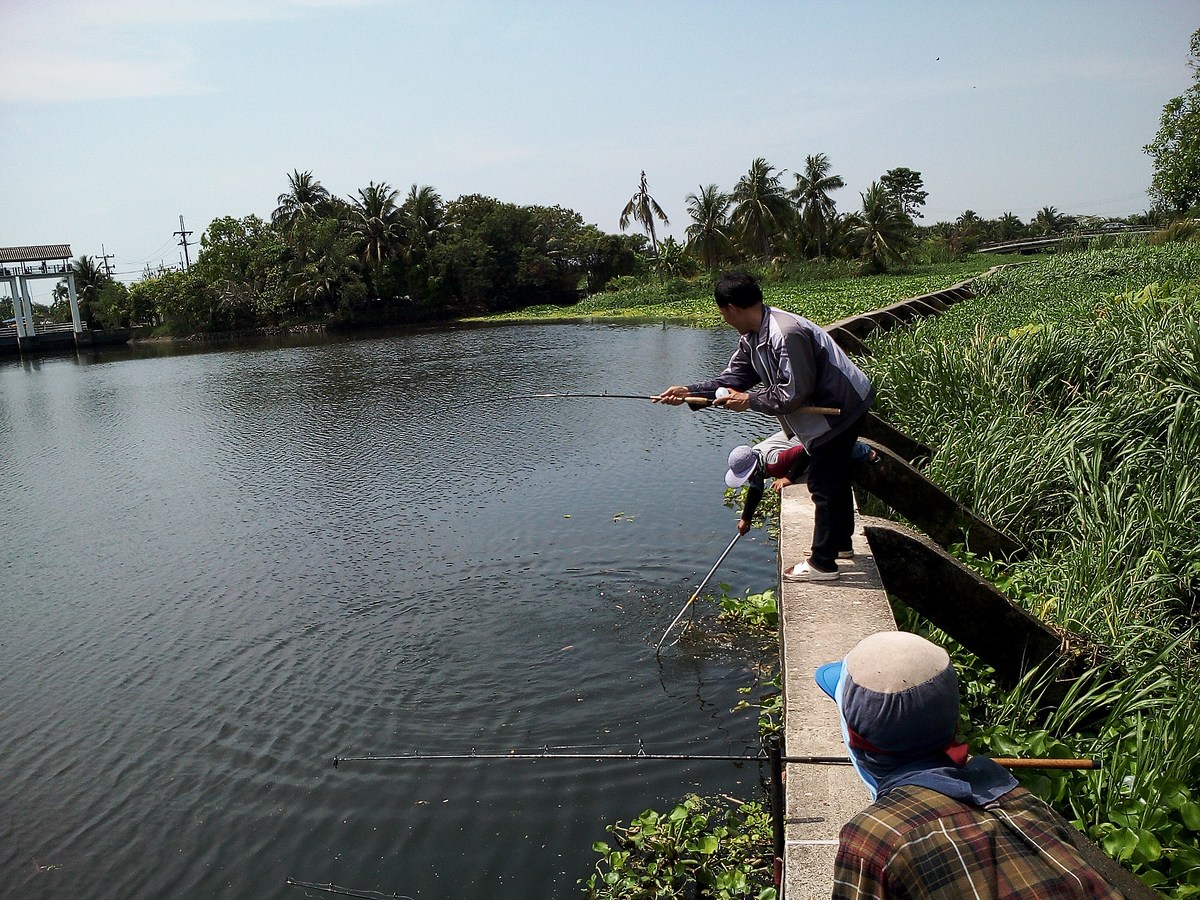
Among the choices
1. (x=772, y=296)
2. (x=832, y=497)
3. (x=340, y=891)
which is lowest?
(x=340, y=891)

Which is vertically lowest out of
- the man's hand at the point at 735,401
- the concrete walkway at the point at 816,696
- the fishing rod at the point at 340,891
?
the fishing rod at the point at 340,891

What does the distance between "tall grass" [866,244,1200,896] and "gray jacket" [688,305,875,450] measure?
1.25m

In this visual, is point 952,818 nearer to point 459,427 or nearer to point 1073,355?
point 1073,355

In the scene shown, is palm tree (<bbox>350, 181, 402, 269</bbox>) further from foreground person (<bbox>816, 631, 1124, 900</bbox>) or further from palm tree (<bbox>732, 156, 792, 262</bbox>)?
foreground person (<bbox>816, 631, 1124, 900</bbox>)

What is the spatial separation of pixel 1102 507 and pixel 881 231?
43181mm

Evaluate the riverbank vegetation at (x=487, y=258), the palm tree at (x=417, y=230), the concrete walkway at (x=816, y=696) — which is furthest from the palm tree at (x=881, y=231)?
the concrete walkway at (x=816, y=696)

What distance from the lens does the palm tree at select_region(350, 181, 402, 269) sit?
55750 mm

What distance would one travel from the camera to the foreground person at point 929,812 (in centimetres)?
165

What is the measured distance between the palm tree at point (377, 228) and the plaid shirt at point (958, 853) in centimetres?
5684

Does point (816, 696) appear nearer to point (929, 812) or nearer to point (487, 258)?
point (929, 812)

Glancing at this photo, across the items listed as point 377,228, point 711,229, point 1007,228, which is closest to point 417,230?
point 377,228

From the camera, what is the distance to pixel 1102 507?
500 centimetres

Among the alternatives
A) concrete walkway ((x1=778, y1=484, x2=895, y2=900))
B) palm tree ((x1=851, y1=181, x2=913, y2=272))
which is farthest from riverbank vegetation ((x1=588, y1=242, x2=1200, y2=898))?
palm tree ((x1=851, y1=181, x2=913, y2=272))

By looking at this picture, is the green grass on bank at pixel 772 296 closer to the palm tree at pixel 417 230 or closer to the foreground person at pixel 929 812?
the palm tree at pixel 417 230
